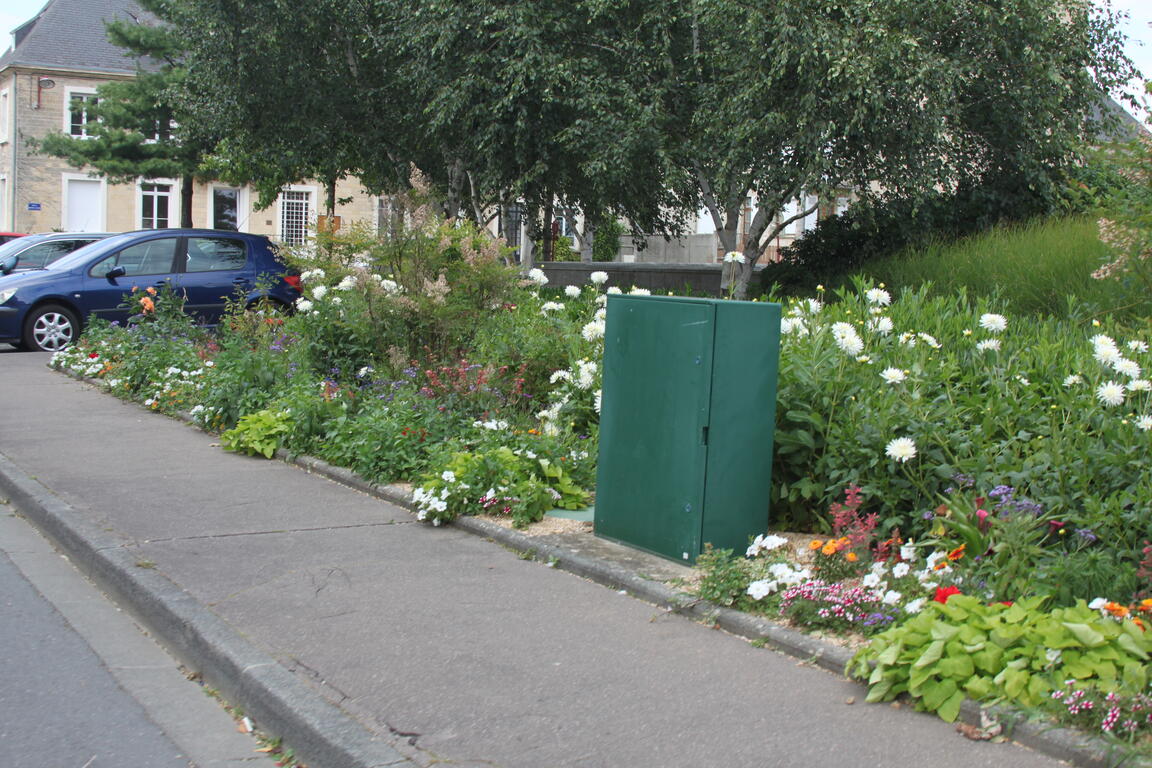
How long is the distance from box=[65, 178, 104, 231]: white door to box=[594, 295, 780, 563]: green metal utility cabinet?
44976 millimetres

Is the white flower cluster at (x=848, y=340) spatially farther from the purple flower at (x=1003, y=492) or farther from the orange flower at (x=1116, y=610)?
the orange flower at (x=1116, y=610)

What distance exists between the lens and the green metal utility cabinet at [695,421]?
212 inches

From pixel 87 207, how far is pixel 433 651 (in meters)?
46.5

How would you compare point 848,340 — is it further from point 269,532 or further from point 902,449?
point 269,532

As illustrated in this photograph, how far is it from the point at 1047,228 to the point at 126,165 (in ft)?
91.2

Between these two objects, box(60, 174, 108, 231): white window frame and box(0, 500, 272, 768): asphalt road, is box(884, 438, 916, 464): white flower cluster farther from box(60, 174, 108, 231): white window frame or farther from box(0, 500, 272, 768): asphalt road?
box(60, 174, 108, 231): white window frame

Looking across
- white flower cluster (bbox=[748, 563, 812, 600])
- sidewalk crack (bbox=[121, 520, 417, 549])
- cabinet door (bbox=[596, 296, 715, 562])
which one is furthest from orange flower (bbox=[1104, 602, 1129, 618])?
sidewalk crack (bbox=[121, 520, 417, 549])

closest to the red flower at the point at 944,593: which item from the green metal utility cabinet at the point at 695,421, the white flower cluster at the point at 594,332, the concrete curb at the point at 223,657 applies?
the green metal utility cabinet at the point at 695,421

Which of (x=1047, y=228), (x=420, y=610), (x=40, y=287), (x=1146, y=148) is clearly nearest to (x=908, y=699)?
(x=420, y=610)

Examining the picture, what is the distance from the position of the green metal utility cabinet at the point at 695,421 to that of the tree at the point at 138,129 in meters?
27.7

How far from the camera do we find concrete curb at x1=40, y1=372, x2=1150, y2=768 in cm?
348

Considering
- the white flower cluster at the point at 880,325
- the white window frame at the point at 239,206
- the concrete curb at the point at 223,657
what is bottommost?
the concrete curb at the point at 223,657

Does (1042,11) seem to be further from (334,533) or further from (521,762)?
(521,762)

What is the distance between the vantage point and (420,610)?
197 inches
